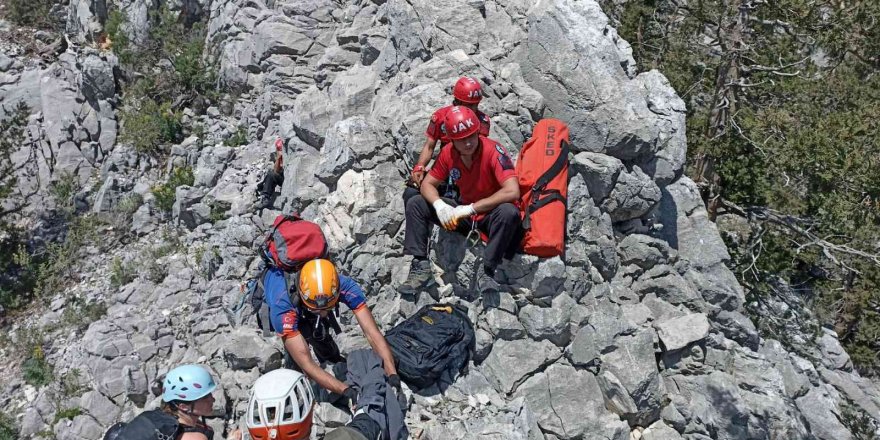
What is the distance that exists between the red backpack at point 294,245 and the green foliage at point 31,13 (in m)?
17.2

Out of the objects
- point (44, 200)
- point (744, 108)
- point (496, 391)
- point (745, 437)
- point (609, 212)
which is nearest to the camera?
point (496, 391)

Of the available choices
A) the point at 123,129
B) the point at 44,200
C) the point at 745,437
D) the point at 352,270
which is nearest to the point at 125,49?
the point at 123,129

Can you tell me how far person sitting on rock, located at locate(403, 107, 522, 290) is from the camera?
22.3ft

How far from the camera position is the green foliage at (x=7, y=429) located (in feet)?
31.9

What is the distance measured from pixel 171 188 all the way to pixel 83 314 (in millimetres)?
3244

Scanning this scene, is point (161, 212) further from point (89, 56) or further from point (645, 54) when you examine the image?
point (645, 54)

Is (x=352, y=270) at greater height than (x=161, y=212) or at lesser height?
greater

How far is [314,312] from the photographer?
611cm

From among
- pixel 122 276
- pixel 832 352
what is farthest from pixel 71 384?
pixel 832 352

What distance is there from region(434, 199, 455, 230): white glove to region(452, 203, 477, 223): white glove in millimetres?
36

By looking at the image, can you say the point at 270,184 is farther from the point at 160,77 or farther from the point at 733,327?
the point at 733,327

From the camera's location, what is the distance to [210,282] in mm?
10641

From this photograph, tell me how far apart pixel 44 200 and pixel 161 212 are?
155 inches

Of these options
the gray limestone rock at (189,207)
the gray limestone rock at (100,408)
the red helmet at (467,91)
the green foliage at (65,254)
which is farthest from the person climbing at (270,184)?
the green foliage at (65,254)
